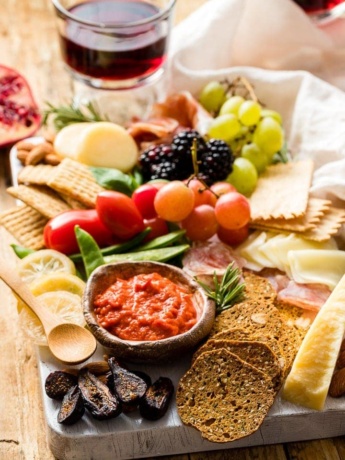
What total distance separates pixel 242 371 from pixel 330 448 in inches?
14.0

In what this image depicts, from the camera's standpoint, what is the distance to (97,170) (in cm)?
304

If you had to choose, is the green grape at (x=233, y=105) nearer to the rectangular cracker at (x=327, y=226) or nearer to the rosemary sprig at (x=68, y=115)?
the rosemary sprig at (x=68, y=115)

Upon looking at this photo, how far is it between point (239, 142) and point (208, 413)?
1.35m

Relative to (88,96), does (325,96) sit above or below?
above

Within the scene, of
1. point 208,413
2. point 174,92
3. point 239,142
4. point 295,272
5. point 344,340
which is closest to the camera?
point 208,413

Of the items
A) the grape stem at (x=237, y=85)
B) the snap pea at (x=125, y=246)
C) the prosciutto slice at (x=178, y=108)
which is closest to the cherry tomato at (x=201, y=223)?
the snap pea at (x=125, y=246)

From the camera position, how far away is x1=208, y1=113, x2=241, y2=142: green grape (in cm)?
316

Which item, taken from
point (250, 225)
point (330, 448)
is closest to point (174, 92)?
point (250, 225)

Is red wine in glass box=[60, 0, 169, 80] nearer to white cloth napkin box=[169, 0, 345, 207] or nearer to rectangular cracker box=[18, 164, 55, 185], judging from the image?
white cloth napkin box=[169, 0, 345, 207]

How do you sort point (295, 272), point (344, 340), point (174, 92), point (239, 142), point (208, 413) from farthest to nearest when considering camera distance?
point (174, 92)
point (239, 142)
point (295, 272)
point (344, 340)
point (208, 413)

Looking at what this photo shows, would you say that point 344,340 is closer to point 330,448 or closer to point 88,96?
point 330,448

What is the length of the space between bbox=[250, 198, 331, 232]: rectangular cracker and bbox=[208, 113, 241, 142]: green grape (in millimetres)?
450

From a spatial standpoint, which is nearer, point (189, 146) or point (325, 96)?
point (189, 146)

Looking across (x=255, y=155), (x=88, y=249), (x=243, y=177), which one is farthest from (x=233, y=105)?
(x=88, y=249)
